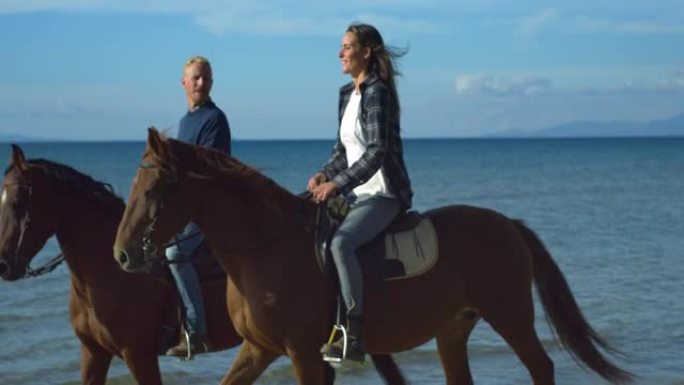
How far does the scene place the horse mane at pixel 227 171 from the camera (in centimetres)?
713

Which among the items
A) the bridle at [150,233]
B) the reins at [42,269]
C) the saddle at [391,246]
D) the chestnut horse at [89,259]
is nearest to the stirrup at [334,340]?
the saddle at [391,246]

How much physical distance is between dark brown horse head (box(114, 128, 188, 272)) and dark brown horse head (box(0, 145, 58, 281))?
1.44 meters

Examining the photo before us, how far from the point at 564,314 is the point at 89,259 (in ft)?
11.0

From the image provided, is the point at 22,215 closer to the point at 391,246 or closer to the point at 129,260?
the point at 129,260

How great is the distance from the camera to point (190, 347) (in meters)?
8.40

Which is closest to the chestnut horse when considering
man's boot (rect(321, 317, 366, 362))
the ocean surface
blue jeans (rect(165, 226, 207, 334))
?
blue jeans (rect(165, 226, 207, 334))

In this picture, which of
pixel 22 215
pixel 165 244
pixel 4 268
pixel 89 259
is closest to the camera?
pixel 165 244

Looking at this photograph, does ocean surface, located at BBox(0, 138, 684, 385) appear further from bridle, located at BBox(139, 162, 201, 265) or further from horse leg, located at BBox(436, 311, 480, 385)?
horse leg, located at BBox(436, 311, 480, 385)

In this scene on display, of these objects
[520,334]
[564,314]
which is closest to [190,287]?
[520,334]

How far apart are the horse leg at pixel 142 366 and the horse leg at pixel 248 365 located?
999 millimetres

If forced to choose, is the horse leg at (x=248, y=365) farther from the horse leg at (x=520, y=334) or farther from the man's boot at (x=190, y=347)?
the horse leg at (x=520, y=334)

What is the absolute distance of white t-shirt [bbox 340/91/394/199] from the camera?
7.53m

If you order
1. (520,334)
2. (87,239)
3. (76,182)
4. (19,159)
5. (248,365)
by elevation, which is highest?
(19,159)

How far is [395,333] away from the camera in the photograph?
7719 mm
